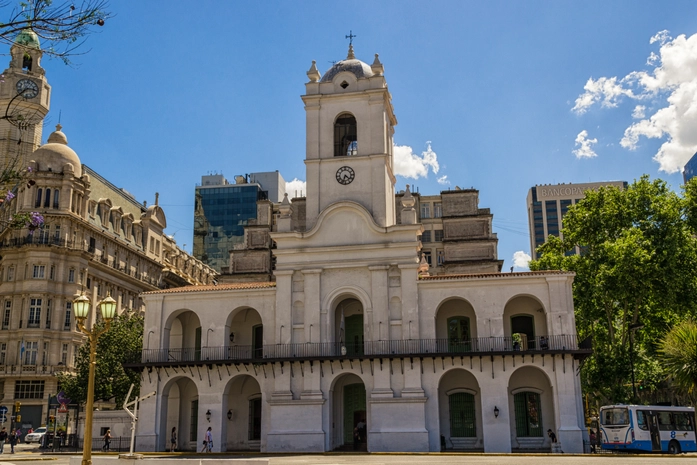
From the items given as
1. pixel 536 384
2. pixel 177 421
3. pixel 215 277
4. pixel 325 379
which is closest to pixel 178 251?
pixel 215 277

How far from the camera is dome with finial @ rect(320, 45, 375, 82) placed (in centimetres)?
4256

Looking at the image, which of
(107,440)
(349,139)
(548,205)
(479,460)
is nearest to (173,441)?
(107,440)

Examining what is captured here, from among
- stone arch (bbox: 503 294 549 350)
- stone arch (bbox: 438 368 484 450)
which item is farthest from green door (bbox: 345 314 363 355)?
stone arch (bbox: 503 294 549 350)

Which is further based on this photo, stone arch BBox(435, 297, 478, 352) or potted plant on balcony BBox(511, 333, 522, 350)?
stone arch BBox(435, 297, 478, 352)

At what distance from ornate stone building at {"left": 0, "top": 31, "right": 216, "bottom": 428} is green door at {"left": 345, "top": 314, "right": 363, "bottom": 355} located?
24747 mm

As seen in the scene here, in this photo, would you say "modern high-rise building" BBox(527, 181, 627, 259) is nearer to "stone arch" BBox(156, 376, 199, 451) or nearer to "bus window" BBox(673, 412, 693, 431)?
"bus window" BBox(673, 412, 693, 431)

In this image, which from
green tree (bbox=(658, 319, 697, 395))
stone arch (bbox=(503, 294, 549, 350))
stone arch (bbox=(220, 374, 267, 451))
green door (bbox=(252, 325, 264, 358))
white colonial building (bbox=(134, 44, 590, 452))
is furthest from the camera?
green door (bbox=(252, 325, 264, 358))

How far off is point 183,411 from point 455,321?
1669 centimetres

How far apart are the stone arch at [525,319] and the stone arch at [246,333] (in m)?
13.9

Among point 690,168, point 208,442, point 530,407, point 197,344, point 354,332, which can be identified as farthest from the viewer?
point 690,168

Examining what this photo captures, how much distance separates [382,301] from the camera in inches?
1480

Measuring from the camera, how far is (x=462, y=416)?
37625 millimetres

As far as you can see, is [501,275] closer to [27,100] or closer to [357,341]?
[357,341]

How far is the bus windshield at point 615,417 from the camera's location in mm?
33969
